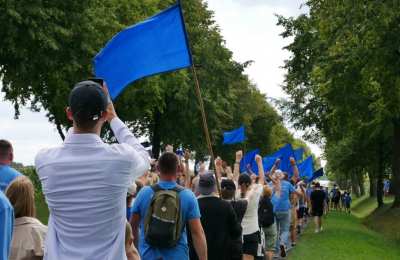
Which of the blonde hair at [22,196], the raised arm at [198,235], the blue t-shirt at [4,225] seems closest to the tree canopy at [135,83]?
the raised arm at [198,235]

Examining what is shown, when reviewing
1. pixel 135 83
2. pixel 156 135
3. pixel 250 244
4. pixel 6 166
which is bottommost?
pixel 250 244

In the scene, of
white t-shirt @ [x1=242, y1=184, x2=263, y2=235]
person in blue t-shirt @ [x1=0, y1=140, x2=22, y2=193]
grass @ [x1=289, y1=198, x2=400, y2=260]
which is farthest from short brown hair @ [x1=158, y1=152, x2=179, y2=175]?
grass @ [x1=289, y1=198, x2=400, y2=260]

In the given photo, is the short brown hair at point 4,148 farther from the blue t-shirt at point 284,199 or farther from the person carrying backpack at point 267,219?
the blue t-shirt at point 284,199

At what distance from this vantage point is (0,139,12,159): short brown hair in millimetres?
8812

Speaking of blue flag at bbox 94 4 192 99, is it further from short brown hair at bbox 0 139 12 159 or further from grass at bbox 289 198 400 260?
grass at bbox 289 198 400 260

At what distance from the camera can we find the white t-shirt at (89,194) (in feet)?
13.2

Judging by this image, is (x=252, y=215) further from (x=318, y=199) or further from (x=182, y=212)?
(x=318, y=199)

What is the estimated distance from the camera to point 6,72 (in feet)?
76.0

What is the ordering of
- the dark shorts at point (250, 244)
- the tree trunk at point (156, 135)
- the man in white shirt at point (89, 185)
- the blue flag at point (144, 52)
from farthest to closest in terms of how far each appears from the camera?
the tree trunk at point (156, 135)
the dark shorts at point (250, 244)
the blue flag at point (144, 52)
the man in white shirt at point (89, 185)

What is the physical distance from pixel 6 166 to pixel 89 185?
497 centimetres

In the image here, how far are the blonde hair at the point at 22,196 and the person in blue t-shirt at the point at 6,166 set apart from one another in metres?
2.85

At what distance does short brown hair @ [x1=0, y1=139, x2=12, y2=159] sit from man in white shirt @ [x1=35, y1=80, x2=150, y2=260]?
4884 millimetres

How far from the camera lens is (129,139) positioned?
13.7 ft

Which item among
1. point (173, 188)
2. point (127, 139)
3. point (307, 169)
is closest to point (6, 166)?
point (173, 188)
